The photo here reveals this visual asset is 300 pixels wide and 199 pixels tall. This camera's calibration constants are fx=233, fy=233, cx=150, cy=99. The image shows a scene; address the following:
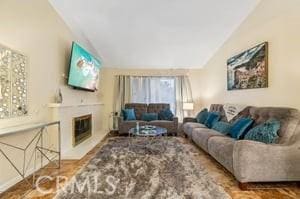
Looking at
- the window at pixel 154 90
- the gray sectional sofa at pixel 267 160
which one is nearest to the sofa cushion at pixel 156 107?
the window at pixel 154 90

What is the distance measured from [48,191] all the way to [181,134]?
14.5ft

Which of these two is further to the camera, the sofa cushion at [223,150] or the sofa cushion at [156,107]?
the sofa cushion at [156,107]

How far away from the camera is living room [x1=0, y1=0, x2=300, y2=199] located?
2695 millimetres

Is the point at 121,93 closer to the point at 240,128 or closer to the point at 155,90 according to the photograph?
the point at 155,90

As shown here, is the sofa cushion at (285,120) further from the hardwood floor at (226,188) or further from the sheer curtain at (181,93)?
the sheer curtain at (181,93)

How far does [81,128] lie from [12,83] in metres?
2.82

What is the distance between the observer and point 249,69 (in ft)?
14.6

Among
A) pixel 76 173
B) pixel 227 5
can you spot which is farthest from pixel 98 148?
pixel 227 5

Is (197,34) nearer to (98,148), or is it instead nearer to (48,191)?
(98,148)

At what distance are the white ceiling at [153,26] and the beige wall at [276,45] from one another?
0.30m

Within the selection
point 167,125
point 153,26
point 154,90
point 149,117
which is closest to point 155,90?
point 154,90

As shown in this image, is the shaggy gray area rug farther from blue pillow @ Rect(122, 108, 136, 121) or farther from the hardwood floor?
blue pillow @ Rect(122, 108, 136, 121)

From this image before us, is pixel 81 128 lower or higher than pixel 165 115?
lower

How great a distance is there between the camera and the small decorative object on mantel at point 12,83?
8.65 feet
